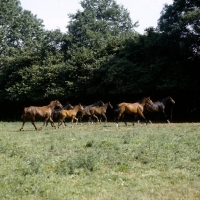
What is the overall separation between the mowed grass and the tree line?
17.2 metres

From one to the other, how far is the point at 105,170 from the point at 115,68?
23.1 meters

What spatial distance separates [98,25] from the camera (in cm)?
5366

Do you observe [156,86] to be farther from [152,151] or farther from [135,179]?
[135,179]

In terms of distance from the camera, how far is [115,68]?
105 ft

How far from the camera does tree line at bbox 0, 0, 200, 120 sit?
29375 millimetres

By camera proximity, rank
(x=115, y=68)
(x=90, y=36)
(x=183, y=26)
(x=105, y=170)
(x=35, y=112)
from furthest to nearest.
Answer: (x=90, y=36) < (x=115, y=68) < (x=183, y=26) < (x=35, y=112) < (x=105, y=170)

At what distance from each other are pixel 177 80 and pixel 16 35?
3353 centimetres

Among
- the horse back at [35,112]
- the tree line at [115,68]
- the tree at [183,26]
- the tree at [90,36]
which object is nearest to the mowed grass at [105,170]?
the horse back at [35,112]

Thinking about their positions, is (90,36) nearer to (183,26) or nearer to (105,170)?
(183,26)

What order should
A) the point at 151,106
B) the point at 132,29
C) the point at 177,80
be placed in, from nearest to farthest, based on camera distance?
1. the point at 151,106
2. the point at 177,80
3. the point at 132,29

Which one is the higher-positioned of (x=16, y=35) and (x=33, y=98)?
(x=16, y=35)

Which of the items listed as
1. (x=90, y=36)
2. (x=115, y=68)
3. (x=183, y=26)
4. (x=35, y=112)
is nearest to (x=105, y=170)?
(x=35, y=112)

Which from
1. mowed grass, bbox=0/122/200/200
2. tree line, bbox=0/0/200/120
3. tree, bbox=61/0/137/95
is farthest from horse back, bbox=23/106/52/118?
tree, bbox=61/0/137/95

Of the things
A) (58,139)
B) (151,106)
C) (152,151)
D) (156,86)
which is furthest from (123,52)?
(152,151)
